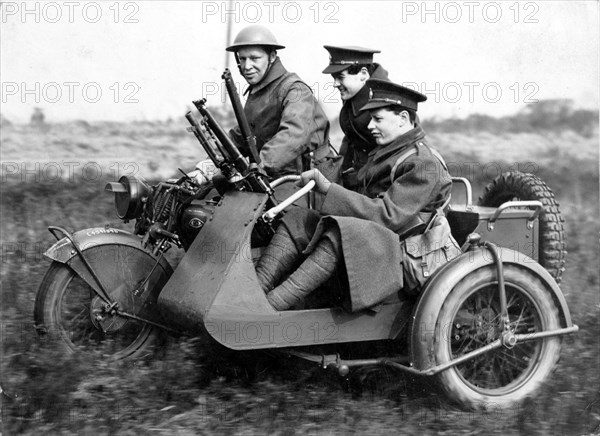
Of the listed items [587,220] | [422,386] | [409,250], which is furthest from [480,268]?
[587,220]

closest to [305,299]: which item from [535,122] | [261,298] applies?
[261,298]

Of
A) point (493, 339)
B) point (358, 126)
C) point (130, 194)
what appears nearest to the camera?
point (493, 339)

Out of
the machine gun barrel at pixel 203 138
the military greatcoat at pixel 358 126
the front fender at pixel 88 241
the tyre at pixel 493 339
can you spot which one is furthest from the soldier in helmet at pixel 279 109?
the tyre at pixel 493 339

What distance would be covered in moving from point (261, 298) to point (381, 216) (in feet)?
2.52

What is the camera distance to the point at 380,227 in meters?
4.73

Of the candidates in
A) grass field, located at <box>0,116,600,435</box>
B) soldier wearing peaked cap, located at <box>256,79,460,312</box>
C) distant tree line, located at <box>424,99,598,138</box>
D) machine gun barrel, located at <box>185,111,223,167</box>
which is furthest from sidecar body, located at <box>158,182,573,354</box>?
distant tree line, located at <box>424,99,598,138</box>

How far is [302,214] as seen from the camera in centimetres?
506

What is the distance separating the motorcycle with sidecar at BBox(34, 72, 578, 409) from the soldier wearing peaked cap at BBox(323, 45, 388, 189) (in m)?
0.77

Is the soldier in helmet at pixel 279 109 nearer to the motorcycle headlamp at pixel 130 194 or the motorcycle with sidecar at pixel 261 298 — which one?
the motorcycle with sidecar at pixel 261 298

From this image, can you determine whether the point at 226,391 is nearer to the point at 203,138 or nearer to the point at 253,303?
the point at 253,303

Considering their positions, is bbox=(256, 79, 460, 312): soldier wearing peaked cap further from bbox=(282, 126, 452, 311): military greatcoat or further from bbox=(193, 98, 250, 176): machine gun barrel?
bbox=(193, 98, 250, 176): machine gun barrel

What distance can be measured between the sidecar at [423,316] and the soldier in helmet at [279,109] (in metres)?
0.80

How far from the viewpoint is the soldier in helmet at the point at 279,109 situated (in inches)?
228

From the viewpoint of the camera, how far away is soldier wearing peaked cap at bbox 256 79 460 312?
15.4 ft
